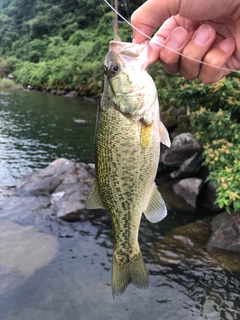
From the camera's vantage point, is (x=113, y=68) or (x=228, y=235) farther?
(x=228, y=235)

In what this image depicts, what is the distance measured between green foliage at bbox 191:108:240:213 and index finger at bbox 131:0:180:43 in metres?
4.89

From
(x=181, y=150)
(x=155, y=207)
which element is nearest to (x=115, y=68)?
(x=155, y=207)

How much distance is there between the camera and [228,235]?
6891 mm

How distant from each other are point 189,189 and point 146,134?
7233mm

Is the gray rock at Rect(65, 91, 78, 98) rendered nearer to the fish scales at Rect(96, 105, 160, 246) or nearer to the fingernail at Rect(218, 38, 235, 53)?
the fingernail at Rect(218, 38, 235, 53)

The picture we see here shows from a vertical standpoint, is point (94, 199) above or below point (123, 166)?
below

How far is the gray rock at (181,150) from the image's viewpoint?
11.9 metres

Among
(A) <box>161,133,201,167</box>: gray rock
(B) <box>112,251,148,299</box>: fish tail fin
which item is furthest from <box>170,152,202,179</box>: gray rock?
(B) <box>112,251,148,299</box>: fish tail fin

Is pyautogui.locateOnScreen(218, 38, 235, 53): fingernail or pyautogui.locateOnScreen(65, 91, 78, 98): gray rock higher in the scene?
pyautogui.locateOnScreen(218, 38, 235, 53): fingernail

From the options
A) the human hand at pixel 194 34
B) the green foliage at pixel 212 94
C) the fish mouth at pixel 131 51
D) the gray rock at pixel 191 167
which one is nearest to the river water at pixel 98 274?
the gray rock at pixel 191 167

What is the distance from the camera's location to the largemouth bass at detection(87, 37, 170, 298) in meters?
2.33

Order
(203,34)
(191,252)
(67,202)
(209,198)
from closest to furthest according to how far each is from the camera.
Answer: (203,34), (191,252), (67,202), (209,198)

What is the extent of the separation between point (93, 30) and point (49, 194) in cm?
5056

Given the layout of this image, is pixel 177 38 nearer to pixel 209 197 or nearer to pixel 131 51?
pixel 131 51
